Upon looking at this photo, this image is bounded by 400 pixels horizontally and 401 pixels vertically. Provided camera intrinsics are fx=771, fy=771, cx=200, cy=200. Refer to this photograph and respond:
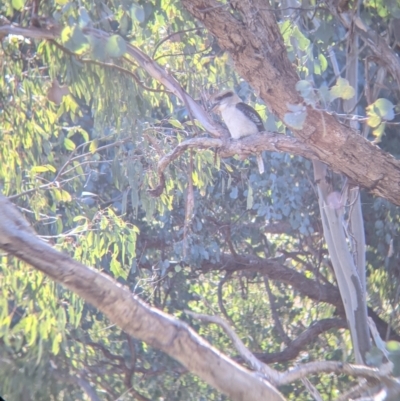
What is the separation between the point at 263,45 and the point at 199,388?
Answer: 3.54 metres

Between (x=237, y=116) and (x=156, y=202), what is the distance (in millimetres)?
916

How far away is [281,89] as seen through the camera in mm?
3250

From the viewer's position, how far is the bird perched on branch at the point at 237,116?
4941 millimetres

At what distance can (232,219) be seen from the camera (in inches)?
244

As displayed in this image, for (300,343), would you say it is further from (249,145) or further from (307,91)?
(307,91)

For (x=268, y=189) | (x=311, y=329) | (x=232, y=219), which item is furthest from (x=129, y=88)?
(x=311, y=329)

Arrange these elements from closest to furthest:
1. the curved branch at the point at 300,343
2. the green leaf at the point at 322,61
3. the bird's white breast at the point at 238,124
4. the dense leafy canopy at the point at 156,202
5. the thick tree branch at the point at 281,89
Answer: the thick tree branch at the point at 281,89 → the dense leafy canopy at the point at 156,202 → the green leaf at the point at 322,61 → the bird's white breast at the point at 238,124 → the curved branch at the point at 300,343

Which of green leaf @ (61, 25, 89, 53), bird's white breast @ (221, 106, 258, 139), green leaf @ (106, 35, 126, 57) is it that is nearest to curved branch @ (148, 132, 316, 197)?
green leaf @ (106, 35, 126, 57)

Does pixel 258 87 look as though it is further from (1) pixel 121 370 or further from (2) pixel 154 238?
(1) pixel 121 370

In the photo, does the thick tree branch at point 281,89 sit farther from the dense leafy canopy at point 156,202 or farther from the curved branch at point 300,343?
the curved branch at point 300,343

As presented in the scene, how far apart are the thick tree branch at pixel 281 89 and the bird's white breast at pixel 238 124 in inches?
60.1

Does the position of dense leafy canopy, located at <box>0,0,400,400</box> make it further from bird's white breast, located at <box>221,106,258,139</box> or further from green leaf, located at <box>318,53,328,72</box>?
bird's white breast, located at <box>221,106,258,139</box>

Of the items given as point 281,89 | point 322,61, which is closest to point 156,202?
point 322,61

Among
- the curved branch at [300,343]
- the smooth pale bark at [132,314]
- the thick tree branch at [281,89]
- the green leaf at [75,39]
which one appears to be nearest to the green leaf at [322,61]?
the thick tree branch at [281,89]
